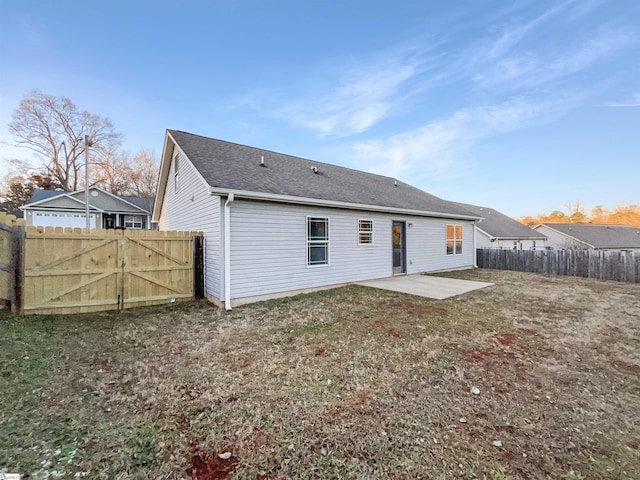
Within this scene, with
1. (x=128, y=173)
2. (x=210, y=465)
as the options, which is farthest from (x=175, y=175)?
(x=128, y=173)

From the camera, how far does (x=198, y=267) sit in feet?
23.6

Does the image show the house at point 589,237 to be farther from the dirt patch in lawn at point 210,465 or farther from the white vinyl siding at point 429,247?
the dirt patch in lawn at point 210,465

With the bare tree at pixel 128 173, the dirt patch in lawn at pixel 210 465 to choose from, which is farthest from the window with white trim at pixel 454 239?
the bare tree at pixel 128 173

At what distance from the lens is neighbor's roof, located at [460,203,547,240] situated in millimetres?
23469

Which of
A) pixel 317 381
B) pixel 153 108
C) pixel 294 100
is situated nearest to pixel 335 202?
pixel 317 381

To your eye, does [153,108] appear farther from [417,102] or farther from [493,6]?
[493,6]

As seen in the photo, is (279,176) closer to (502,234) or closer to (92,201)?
(92,201)

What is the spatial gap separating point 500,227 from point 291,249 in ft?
80.4

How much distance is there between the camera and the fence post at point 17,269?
5102mm

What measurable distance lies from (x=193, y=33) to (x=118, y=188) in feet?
87.6

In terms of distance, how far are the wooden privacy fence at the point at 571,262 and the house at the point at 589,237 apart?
1990 cm

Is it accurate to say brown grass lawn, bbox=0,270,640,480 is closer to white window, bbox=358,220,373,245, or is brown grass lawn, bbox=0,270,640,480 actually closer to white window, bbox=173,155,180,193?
white window, bbox=358,220,373,245

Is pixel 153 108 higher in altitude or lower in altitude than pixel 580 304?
higher

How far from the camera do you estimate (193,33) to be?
31.3ft
